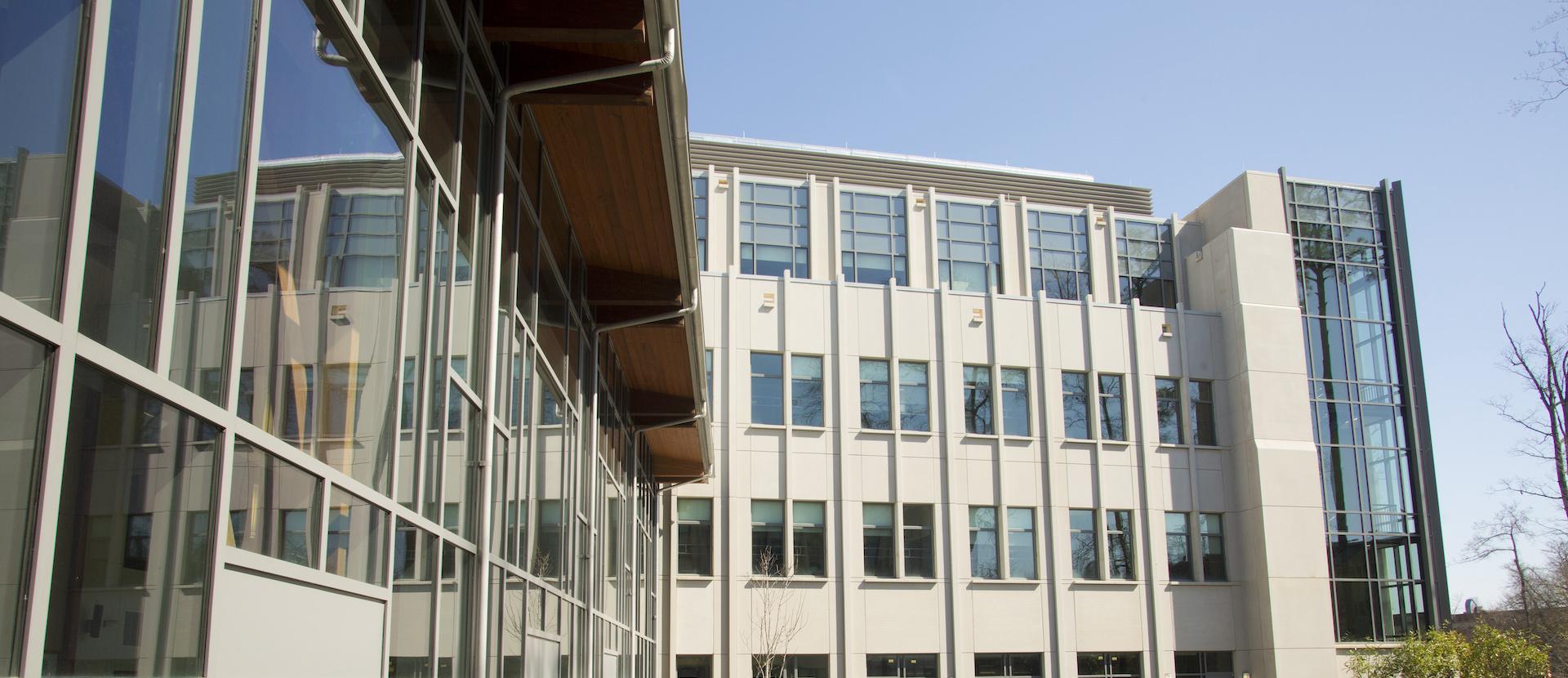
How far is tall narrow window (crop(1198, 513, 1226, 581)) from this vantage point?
117 ft

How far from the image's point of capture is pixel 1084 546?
114ft

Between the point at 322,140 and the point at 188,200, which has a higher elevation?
the point at 322,140

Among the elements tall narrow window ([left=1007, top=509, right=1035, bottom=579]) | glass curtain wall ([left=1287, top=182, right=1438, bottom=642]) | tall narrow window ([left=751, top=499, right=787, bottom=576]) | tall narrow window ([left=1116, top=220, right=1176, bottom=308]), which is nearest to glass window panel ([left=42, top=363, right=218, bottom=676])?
tall narrow window ([left=751, top=499, right=787, bottom=576])

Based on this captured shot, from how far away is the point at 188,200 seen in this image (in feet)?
11.6

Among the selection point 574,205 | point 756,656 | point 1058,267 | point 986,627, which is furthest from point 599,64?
point 1058,267

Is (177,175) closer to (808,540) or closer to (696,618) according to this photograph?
(696,618)

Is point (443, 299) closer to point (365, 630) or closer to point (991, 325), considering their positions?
point (365, 630)

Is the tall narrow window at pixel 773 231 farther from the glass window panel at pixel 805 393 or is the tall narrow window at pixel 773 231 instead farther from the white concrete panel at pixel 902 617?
the white concrete panel at pixel 902 617

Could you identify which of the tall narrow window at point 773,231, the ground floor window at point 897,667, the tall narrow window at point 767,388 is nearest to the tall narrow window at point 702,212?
the tall narrow window at point 773,231

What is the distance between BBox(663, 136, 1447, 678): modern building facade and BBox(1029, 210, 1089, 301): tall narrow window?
0.09m

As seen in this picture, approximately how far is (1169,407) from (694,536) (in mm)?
15089

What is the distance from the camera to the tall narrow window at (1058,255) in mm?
36969

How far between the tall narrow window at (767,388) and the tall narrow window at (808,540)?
2.46 metres

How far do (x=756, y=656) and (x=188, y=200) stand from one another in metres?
28.8
